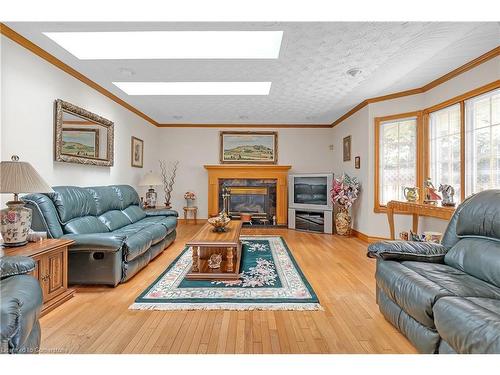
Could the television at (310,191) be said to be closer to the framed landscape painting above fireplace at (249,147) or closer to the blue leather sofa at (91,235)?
the framed landscape painting above fireplace at (249,147)

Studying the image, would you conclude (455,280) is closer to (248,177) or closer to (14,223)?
(14,223)

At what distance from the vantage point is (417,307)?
1.68 metres

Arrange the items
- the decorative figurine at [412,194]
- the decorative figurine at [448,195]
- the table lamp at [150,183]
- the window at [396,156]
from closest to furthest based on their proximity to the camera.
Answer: the decorative figurine at [448,195], the decorative figurine at [412,194], the window at [396,156], the table lamp at [150,183]

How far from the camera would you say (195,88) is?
186 inches

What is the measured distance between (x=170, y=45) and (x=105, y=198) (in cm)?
226

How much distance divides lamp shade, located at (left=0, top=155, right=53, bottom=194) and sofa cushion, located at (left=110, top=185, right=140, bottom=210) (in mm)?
1977

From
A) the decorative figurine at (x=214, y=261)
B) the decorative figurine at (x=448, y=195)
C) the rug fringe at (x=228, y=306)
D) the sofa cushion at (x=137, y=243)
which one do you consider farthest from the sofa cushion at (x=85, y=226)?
the decorative figurine at (x=448, y=195)

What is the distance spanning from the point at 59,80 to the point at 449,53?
460cm

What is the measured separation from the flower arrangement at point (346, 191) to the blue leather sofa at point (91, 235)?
11.8 feet

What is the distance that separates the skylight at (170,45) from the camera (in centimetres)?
312

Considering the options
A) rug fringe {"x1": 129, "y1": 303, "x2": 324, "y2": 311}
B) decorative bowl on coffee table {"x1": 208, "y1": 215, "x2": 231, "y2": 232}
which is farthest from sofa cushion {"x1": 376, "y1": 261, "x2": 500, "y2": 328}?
decorative bowl on coffee table {"x1": 208, "y1": 215, "x2": 231, "y2": 232}

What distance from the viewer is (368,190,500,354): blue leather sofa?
4.41 feet

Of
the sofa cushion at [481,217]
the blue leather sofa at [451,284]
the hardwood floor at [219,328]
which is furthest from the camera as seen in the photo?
the sofa cushion at [481,217]
